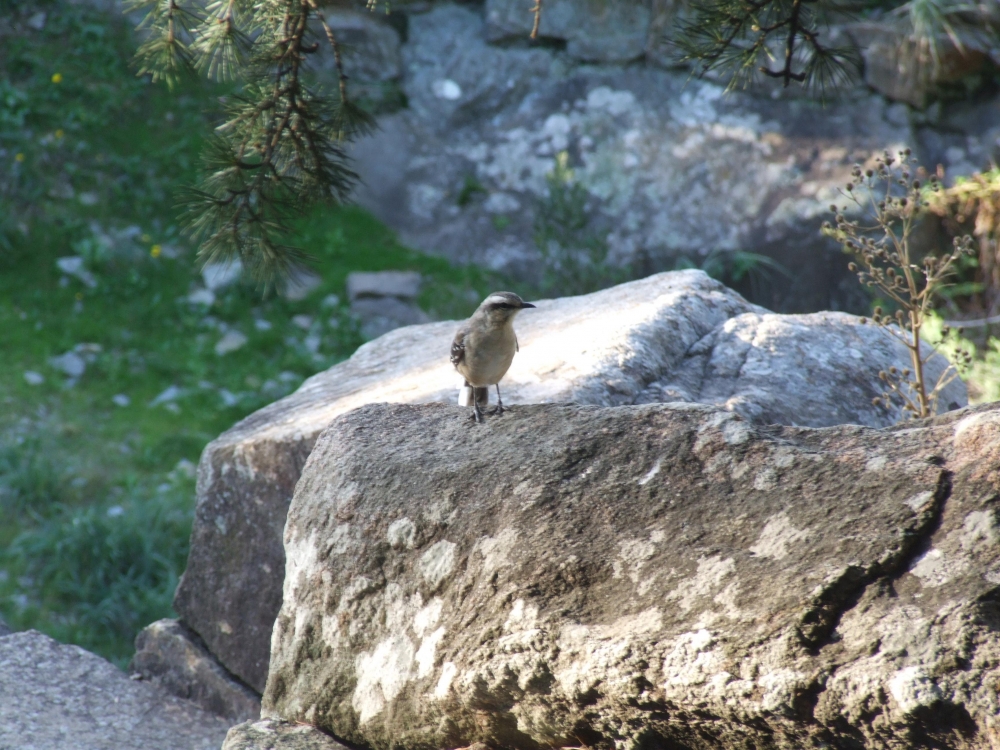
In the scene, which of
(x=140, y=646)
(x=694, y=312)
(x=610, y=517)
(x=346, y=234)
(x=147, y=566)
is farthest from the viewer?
(x=346, y=234)

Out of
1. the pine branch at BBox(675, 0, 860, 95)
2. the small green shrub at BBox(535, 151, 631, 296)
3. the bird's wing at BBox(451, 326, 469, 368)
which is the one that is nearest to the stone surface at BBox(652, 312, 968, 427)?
the bird's wing at BBox(451, 326, 469, 368)

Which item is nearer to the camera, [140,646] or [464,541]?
[464,541]

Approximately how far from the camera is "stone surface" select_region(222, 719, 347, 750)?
2.95 metres

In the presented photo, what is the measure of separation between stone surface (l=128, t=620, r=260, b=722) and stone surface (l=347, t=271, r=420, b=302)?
406cm

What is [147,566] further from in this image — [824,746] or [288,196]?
[824,746]

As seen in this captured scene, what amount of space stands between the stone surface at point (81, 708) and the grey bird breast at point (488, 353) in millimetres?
2141

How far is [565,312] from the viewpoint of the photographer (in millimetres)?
5105

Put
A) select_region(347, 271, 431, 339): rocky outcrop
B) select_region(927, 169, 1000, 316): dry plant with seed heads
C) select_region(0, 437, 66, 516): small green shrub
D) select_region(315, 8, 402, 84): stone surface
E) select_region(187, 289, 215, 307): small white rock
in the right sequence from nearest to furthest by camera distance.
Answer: select_region(0, 437, 66, 516): small green shrub
select_region(927, 169, 1000, 316): dry plant with seed heads
select_region(187, 289, 215, 307): small white rock
select_region(347, 271, 431, 339): rocky outcrop
select_region(315, 8, 402, 84): stone surface

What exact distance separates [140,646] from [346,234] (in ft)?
15.8

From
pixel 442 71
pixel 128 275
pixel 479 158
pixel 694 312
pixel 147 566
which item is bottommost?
pixel 147 566

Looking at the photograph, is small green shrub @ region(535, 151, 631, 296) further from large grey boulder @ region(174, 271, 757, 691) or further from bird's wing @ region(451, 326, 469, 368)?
bird's wing @ region(451, 326, 469, 368)

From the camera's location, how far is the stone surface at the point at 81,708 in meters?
3.87

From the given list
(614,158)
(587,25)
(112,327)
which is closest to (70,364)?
(112,327)

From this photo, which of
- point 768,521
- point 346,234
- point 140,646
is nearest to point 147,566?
point 140,646
